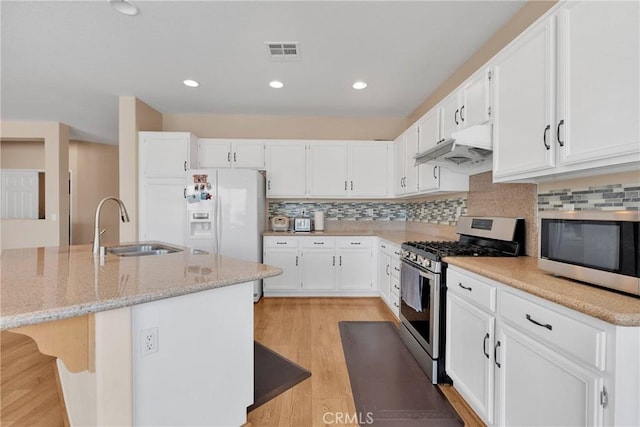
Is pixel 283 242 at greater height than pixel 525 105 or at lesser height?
lesser

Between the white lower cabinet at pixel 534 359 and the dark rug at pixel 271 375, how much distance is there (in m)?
1.08

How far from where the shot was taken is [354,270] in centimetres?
384

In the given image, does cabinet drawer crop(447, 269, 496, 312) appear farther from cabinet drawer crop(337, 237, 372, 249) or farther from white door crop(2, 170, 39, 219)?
white door crop(2, 170, 39, 219)

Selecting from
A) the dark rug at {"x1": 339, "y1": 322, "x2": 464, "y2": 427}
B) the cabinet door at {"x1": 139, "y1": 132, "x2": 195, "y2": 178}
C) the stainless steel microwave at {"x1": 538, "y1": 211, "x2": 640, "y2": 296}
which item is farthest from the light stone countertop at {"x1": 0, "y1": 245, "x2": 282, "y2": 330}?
the cabinet door at {"x1": 139, "y1": 132, "x2": 195, "y2": 178}

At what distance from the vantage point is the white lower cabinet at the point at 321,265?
3824mm

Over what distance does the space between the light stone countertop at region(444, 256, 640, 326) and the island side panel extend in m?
1.33

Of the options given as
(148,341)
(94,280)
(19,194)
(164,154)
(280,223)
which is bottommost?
(148,341)

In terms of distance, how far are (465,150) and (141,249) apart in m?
2.86

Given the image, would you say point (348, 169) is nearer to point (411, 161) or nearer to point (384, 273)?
point (411, 161)

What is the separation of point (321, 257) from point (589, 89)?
3.09 metres

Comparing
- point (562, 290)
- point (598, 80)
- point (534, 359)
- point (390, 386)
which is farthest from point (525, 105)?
point (390, 386)

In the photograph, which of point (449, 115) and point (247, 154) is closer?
point (449, 115)

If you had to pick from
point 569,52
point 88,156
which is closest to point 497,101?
point 569,52

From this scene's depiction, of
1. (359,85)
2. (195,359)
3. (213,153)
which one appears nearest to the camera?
(195,359)
